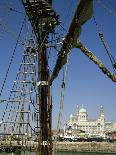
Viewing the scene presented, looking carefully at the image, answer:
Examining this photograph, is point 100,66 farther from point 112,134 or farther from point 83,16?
point 112,134

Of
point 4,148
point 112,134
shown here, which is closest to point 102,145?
point 112,134

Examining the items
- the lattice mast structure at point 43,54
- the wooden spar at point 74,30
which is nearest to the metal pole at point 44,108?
the lattice mast structure at point 43,54

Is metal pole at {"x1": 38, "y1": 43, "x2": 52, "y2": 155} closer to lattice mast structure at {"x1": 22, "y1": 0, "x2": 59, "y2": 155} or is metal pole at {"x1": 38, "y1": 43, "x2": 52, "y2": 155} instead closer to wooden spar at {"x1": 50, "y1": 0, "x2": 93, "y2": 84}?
lattice mast structure at {"x1": 22, "y1": 0, "x2": 59, "y2": 155}

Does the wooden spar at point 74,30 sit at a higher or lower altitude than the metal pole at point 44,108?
higher

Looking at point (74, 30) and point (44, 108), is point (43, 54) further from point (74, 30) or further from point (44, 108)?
point (74, 30)

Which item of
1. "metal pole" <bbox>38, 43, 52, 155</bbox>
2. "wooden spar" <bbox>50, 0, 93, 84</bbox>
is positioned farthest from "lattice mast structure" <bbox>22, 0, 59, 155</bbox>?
"wooden spar" <bbox>50, 0, 93, 84</bbox>

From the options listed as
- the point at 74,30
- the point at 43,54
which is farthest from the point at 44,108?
the point at 74,30

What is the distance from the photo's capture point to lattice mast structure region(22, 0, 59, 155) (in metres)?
17.8

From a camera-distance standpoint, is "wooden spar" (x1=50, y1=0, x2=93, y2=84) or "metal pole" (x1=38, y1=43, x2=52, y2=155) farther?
"metal pole" (x1=38, y1=43, x2=52, y2=155)

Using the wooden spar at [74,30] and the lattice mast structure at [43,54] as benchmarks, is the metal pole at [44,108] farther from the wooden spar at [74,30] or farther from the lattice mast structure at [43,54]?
the wooden spar at [74,30]

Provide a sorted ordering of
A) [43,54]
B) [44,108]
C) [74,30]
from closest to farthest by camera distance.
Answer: [74,30], [44,108], [43,54]

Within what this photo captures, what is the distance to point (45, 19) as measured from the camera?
62.6 feet

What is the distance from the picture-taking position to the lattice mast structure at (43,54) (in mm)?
17781

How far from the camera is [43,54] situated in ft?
61.1
